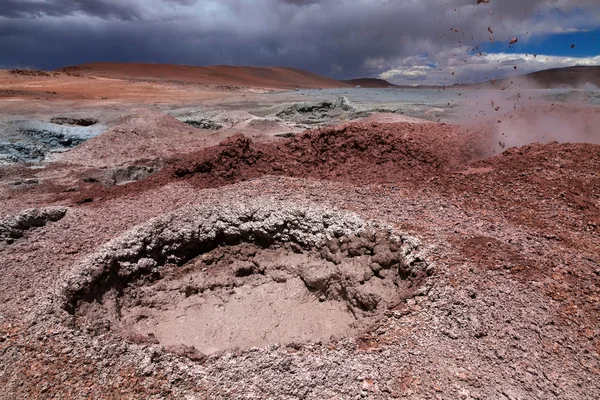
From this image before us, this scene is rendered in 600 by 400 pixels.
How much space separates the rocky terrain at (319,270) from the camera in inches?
114

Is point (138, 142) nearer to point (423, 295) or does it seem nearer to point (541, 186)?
point (423, 295)

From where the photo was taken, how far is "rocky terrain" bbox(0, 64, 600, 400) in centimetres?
290

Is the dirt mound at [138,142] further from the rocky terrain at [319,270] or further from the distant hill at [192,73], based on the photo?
the distant hill at [192,73]

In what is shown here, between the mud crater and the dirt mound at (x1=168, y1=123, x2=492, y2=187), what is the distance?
1.47 metres

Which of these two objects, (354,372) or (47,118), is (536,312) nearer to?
(354,372)

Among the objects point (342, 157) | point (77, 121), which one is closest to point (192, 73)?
point (77, 121)

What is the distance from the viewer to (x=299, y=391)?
2807 mm

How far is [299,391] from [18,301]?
272 cm

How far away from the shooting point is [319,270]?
4.68 metres

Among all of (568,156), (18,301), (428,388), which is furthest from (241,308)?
(568,156)

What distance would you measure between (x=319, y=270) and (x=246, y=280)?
3.16 feet

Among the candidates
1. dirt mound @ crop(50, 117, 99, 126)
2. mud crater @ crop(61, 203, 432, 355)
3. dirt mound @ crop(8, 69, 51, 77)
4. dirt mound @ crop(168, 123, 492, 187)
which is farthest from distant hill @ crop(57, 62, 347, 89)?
mud crater @ crop(61, 203, 432, 355)

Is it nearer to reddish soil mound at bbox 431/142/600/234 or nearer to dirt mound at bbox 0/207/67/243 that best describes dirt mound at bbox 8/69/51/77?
dirt mound at bbox 0/207/67/243

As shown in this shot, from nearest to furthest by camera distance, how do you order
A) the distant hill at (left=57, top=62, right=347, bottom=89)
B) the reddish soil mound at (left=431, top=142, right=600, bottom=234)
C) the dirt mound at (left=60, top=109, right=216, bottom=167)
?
1. the reddish soil mound at (left=431, top=142, right=600, bottom=234)
2. the dirt mound at (left=60, top=109, right=216, bottom=167)
3. the distant hill at (left=57, top=62, right=347, bottom=89)
